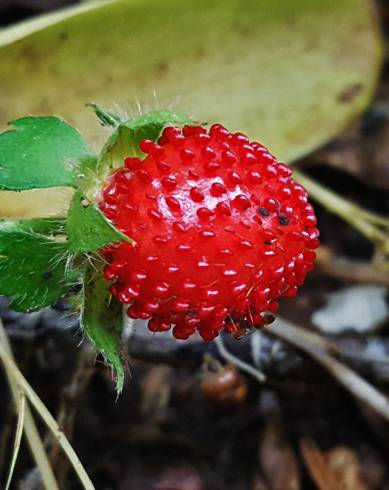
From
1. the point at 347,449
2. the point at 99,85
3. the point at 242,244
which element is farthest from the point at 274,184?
the point at 347,449

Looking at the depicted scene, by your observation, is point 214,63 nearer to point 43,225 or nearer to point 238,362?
point 238,362

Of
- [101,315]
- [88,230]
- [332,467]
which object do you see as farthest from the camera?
[332,467]

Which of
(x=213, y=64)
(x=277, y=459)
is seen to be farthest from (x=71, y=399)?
(x=213, y=64)

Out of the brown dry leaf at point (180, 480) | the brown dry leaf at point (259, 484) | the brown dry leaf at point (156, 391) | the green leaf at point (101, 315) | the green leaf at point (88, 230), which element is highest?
the green leaf at point (88, 230)

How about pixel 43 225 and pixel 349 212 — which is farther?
pixel 349 212

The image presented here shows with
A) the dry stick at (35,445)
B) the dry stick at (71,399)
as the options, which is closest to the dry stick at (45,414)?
the dry stick at (35,445)

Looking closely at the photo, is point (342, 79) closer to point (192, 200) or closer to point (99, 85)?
point (99, 85)

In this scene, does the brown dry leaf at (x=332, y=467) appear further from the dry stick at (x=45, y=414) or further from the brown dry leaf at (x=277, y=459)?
the dry stick at (x=45, y=414)
